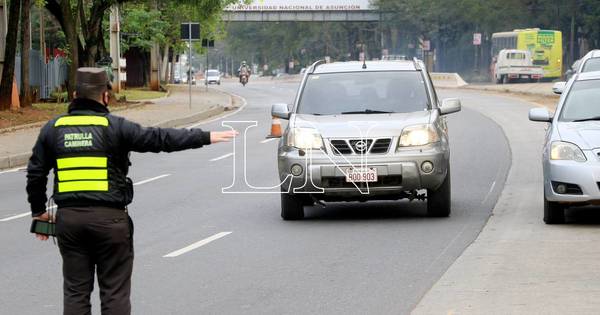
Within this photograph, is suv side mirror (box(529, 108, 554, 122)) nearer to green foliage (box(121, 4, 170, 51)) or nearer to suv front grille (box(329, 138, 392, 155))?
suv front grille (box(329, 138, 392, 155))

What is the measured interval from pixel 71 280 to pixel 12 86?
3085cm

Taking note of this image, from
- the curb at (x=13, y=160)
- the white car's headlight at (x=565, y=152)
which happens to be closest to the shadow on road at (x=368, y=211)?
the white car's headlight at (x=565, y=152)

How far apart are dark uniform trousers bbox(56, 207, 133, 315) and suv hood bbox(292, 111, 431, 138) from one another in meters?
6.93

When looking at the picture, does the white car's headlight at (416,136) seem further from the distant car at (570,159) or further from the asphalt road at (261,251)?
the distant car at (570,159)

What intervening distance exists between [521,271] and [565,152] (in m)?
3.10

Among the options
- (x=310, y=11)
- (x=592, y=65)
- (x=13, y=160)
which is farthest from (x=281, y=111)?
(x=310, y=11)

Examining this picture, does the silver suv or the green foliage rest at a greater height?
the green foliage

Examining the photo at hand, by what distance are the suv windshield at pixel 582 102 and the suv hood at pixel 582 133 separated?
9.9 inches

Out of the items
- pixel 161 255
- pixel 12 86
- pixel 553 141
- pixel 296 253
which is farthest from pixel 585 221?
pixel 12 86

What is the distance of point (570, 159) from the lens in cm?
1288

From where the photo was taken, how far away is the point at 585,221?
13539mm

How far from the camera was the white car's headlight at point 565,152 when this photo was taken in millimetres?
12859

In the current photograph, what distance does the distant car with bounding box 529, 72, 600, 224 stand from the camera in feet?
41.4

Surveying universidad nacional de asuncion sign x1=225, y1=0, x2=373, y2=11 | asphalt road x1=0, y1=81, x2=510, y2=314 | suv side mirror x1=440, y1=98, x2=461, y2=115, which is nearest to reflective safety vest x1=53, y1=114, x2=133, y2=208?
asphalt road x1=0, y1=81, x2=510, y2=314
